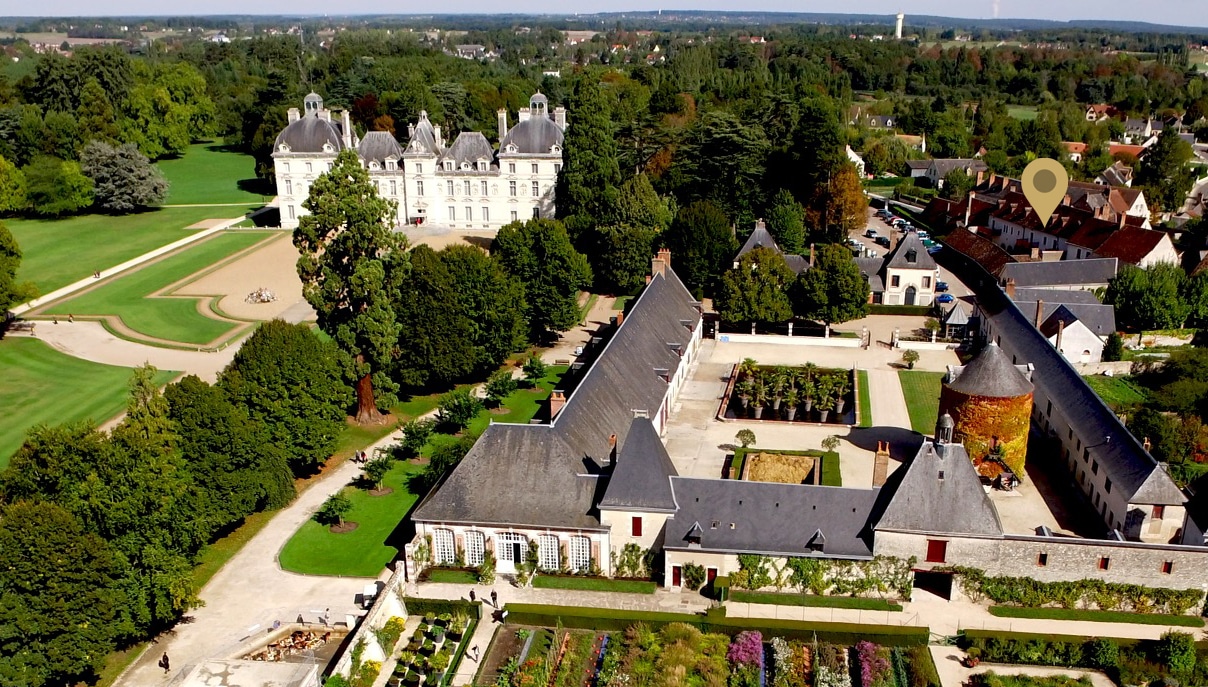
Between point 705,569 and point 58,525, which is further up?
point 58,525

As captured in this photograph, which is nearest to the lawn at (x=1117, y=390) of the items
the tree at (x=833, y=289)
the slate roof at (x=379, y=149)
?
the tree at (x=833, y=289)

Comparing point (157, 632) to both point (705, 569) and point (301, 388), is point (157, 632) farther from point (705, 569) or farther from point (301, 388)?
point (705, 569)

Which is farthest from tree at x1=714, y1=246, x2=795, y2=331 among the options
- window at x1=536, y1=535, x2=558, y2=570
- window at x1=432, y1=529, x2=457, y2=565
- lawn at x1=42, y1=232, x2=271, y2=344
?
lawn at x1=42, y1=232, x2=271, y2=344

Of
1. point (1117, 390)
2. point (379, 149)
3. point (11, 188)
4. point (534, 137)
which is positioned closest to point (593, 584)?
point (1117, 390)

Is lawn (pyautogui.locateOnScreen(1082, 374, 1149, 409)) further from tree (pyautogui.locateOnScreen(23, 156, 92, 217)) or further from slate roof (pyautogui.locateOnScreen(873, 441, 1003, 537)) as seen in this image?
tree (pyautogui.locateOnScreen(23, 156, 92, 217))

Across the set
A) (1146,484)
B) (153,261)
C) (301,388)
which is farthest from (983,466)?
(153,261)

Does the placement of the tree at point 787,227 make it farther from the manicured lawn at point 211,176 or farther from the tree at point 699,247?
the manicured lawn at point 211,176

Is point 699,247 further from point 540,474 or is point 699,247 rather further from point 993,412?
point 540,474
